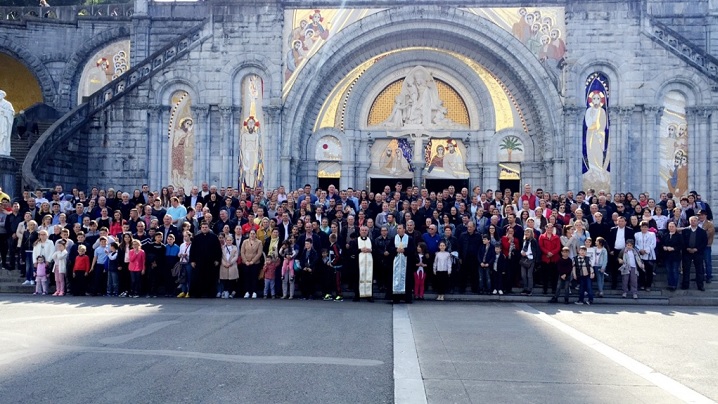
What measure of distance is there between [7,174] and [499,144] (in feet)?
54.7

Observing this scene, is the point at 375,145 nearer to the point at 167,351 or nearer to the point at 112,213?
the point at 112,213

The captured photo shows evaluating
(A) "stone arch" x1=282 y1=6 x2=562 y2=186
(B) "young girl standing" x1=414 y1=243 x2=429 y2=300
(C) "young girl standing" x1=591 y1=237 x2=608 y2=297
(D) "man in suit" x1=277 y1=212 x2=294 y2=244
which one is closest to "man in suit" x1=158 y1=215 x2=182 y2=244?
(D) "man in suit" x1=277 y1=212 x2=294 y2=244

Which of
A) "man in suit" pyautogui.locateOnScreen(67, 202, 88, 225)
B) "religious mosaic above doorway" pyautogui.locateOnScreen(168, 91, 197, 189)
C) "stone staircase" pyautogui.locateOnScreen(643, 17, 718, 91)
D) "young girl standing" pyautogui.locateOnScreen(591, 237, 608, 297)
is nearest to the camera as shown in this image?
"young girl standing" pyautogui.locateOnScreen(591, 237, 608, 297)

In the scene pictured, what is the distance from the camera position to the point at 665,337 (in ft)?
35.4

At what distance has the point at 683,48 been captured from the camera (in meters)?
24.0

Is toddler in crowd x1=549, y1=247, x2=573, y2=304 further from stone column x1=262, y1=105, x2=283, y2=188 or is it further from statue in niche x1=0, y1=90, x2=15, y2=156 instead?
statue in niche x1=0, y1=90, x2=15, y2=156

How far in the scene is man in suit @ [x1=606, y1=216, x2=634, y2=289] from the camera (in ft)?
54.0

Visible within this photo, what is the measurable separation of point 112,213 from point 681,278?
14875mm

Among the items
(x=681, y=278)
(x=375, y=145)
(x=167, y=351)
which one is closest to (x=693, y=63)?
(x=681, y=278)

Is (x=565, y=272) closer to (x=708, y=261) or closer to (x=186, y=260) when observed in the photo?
(x=708, y=261)

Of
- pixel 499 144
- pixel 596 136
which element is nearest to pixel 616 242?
pixel 596 136

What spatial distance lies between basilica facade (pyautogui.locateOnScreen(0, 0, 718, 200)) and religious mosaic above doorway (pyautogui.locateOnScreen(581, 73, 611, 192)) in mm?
50

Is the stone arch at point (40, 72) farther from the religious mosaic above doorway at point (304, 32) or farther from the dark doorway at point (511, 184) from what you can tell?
the dark doorway at point (511, 184)

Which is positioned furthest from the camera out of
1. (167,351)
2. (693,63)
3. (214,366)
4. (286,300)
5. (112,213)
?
(693,63)
